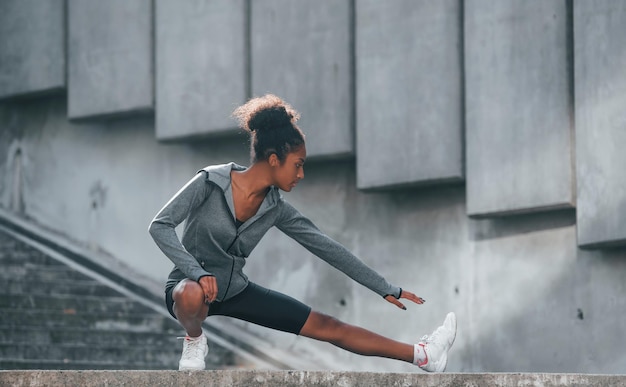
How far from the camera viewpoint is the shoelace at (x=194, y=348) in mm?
5805

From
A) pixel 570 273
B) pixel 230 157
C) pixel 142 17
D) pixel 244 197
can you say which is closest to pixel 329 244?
pixel 244 197

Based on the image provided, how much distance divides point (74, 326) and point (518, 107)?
4099 millimetres

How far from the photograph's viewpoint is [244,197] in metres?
5.94

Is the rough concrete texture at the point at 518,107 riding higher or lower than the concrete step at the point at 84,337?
higher

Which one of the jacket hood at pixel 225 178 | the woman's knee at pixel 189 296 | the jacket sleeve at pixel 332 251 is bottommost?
the woman's knee at pixel 189 296

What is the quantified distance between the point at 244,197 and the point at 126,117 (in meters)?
7.96

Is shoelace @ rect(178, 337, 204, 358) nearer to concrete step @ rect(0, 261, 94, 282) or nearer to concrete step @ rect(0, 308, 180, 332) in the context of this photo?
concrete step @ rect(0, 308, 180, 332)

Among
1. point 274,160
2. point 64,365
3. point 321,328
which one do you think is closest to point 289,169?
point 274,160

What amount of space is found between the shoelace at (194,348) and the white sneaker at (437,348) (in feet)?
3.61

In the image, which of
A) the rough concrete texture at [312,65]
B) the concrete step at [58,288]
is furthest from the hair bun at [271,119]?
the concrete step at [58,288]

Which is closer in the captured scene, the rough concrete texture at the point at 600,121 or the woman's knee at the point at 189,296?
the woman's knee at the point at 189,296

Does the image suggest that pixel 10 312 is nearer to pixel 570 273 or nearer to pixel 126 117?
pixel 126 117

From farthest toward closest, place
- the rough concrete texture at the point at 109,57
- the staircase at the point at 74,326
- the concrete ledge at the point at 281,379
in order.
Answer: the rough concrete texture at the point at 109,57 < the staircase at the point at 74,326 < the concrete ledge at the point at 281,379

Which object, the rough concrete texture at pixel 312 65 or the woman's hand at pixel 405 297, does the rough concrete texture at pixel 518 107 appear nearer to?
the rough concrete texture at pixel 312 65
